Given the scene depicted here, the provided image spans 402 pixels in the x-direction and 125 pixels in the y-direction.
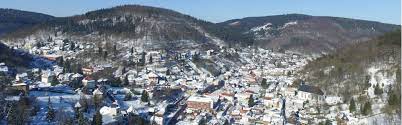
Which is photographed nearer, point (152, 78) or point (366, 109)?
Result: point (366, 109)

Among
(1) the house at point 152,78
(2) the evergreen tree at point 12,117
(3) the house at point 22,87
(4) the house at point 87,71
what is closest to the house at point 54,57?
(4) the house at point 87,71

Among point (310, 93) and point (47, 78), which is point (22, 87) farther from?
point (310, 93)

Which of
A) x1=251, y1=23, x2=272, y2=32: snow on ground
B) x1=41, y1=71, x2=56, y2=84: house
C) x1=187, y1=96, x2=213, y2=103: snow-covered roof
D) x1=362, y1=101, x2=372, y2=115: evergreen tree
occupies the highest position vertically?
x1=251, y1=23, x2=272, y2=32: snow on ground

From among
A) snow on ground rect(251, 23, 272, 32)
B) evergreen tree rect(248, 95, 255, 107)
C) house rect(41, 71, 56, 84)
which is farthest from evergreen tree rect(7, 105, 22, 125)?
snow on ground rect(251, 23, 272, 32)

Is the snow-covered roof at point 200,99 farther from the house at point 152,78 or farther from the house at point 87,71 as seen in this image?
the house at point 87,71

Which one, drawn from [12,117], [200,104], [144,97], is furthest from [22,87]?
[200,104]

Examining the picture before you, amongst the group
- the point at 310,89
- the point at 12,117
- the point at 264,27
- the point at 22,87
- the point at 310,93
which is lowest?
the point at 12,117

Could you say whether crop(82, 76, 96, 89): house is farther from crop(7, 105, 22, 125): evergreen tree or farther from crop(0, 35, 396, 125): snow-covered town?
crop(7, 105, 22, 125): evergreen tree

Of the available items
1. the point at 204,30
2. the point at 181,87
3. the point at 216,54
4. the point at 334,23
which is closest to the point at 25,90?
the point at 181,87
